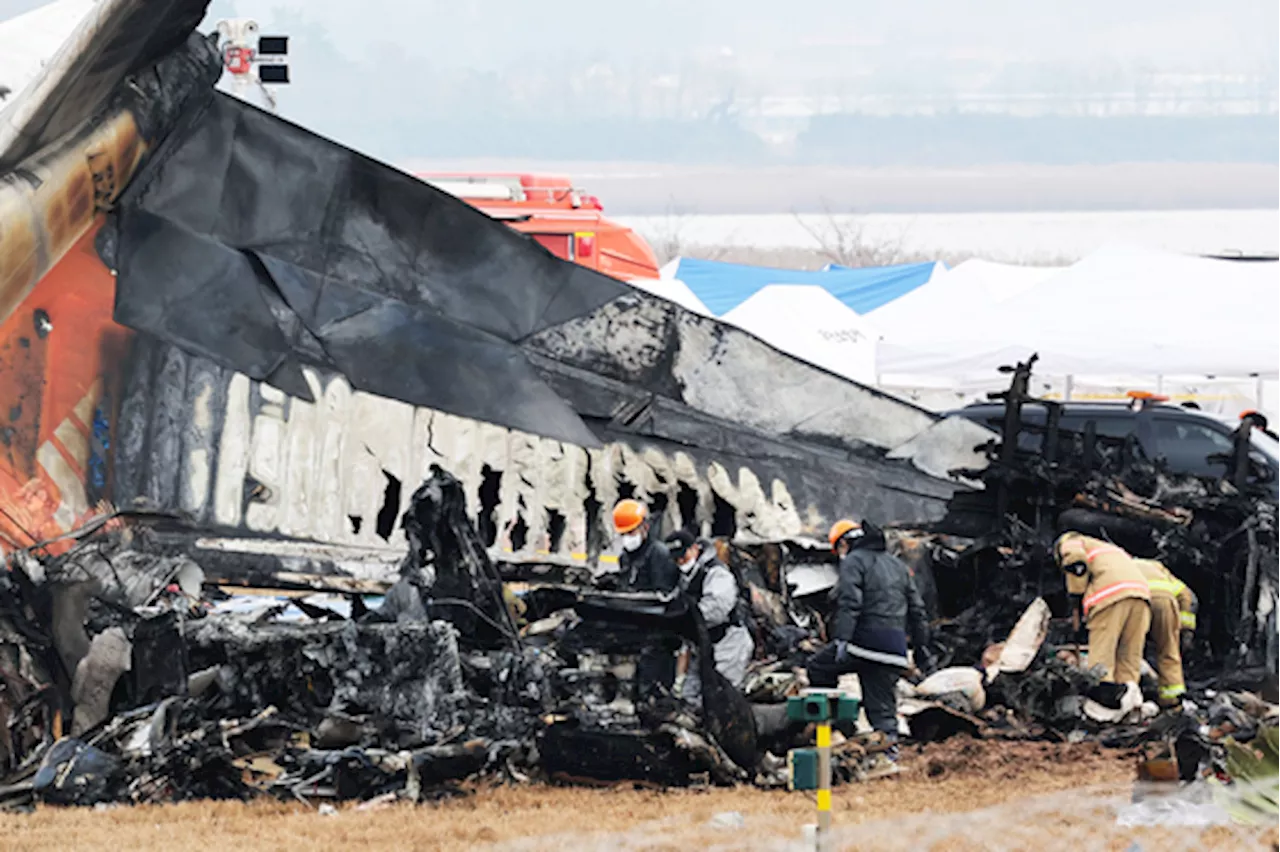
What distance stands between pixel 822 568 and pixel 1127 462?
273cm

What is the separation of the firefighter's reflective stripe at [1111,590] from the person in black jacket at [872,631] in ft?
6.45

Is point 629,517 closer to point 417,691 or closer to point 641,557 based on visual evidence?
point 641,557

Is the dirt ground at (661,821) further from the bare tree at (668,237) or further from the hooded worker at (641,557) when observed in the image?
the bare tree at (668,237)

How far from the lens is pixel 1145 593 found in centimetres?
1202

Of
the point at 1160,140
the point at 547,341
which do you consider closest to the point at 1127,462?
the point at 547,341

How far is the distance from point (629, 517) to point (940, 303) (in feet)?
54.3

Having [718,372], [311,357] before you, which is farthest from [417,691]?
[718,372]

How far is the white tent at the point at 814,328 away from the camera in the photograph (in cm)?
2553

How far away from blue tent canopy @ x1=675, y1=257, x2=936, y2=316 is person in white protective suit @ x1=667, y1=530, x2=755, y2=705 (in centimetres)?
2008

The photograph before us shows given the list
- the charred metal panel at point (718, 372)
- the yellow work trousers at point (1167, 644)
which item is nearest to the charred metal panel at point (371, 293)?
the charred metal panel at point (718, 372)

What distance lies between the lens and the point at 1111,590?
1206cm

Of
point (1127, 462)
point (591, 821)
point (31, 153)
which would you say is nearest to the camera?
point (591, 821)

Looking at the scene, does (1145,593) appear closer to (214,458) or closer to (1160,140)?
(214,458)

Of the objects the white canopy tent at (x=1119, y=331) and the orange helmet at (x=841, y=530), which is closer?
the orange helmet at (x=841, y=530)
